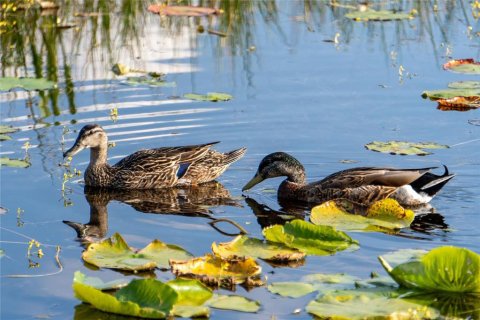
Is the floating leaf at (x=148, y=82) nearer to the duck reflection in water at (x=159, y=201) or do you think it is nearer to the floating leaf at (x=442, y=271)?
the duck reflection in water at (x=159, y=201)

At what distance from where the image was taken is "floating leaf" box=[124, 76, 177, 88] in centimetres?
1416

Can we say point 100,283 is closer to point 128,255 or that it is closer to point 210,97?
point 128,255

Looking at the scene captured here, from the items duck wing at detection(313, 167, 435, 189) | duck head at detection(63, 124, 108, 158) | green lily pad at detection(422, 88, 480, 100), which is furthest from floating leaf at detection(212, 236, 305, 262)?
green lily pad at detection(422, 88, 480, 100)

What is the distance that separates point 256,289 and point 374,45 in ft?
27.3

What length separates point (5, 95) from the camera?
14312 millimetres

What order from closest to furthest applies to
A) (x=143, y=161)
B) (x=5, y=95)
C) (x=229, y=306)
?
(x=229, y=306) < (x=143, y=161) < (x=5, y=95)

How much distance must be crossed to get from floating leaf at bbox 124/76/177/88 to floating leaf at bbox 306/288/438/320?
→ 6.82 m

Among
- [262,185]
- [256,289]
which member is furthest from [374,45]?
[256,289]

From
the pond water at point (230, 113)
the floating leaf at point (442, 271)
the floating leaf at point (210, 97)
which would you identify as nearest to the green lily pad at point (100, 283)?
the pond water at point (230, 113)

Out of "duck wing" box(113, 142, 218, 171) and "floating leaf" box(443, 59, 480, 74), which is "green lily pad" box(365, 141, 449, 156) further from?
"floating leaf" box(443, 59, 480, 74)

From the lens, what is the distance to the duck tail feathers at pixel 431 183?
10.8m

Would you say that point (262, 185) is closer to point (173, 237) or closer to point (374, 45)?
point (173, 237)

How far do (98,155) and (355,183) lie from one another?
2.78 meters

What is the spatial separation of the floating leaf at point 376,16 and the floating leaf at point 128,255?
894 centimetres
